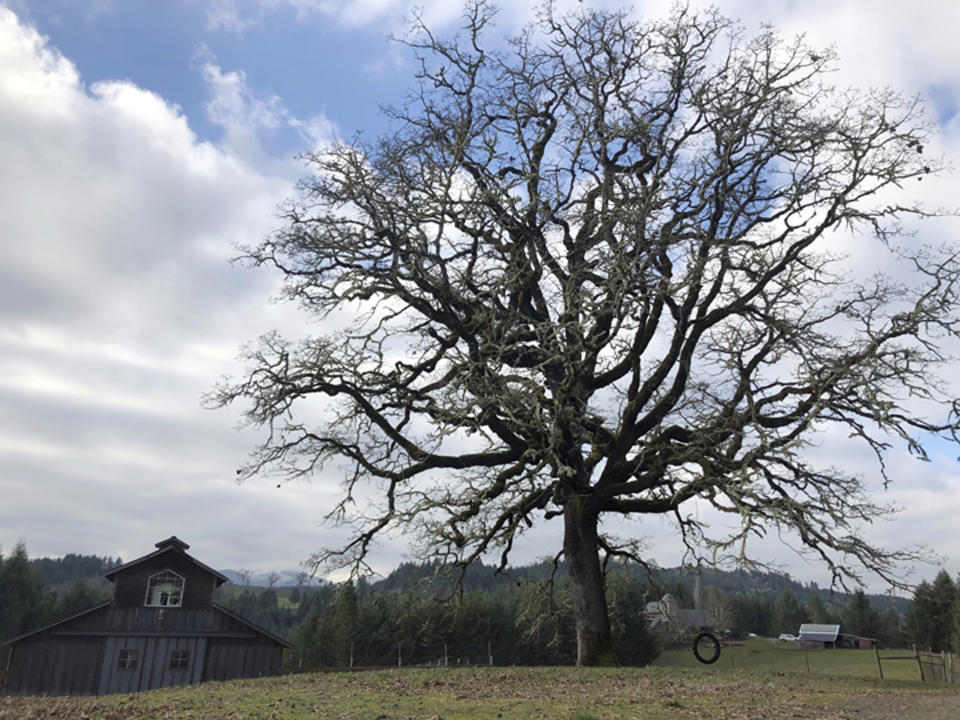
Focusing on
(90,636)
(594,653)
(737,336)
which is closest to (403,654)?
(90,636)

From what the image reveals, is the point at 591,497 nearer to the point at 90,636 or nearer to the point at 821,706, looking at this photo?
the point at 821,706

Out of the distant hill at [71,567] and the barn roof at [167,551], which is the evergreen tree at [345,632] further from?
the distant hill at [71,567]

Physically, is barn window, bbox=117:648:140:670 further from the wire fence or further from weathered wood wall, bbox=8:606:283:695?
the wire fence

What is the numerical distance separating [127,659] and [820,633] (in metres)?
82.4

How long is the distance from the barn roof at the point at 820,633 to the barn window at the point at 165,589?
79.8 m

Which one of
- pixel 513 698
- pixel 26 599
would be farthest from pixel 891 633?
pixel 26 599

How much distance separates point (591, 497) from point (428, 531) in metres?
4.21

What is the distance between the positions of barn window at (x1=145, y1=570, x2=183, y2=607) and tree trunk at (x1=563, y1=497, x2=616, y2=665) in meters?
20.4

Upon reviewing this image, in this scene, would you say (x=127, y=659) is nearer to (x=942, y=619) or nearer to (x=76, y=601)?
(x=76, y=601)

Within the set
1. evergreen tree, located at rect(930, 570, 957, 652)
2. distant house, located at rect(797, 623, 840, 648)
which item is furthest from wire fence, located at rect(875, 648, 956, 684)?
distant house, located at rect(797, 623, 840, 648)

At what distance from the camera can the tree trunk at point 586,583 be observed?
1628 centimetres

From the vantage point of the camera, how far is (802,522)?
12844mm

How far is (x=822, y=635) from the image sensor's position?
3302 inches

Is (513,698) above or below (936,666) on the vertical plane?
above
